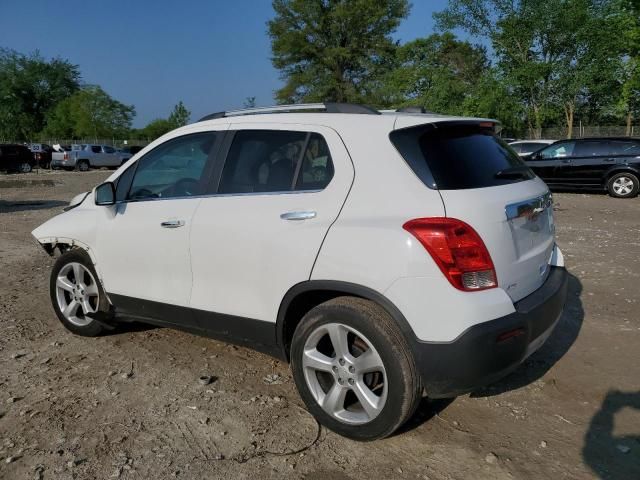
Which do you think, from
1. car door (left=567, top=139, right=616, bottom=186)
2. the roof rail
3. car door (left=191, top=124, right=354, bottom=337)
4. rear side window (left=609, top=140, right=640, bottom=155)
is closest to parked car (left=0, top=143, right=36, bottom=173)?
car door (left=567, top=139, right=616, bottom=186)

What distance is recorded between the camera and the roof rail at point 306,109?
123 inches

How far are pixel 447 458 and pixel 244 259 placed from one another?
1.57 meters

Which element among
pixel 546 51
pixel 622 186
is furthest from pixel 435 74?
pixel 622 186

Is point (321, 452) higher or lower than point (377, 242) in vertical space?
lower

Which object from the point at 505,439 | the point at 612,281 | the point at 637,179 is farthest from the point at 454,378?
the point at 637,179

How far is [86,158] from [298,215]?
33.7 meters

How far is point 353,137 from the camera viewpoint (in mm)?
2945

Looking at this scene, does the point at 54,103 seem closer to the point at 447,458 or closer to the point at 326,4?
the point at 326,4

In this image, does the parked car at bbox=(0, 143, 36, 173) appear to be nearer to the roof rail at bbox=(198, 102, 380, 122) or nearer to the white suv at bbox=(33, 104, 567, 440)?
the white suv at bbox=(33, 104, 567, 440)

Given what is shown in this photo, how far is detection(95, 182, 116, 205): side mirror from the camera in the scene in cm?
398

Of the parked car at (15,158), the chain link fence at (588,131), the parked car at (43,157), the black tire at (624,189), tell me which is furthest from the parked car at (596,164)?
the parked car at (43,157)

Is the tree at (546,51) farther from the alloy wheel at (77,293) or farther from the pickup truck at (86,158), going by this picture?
the alloy wheel at (77,293)

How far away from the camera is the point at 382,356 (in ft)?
8.75

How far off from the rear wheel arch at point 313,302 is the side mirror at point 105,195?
177 centimetres
